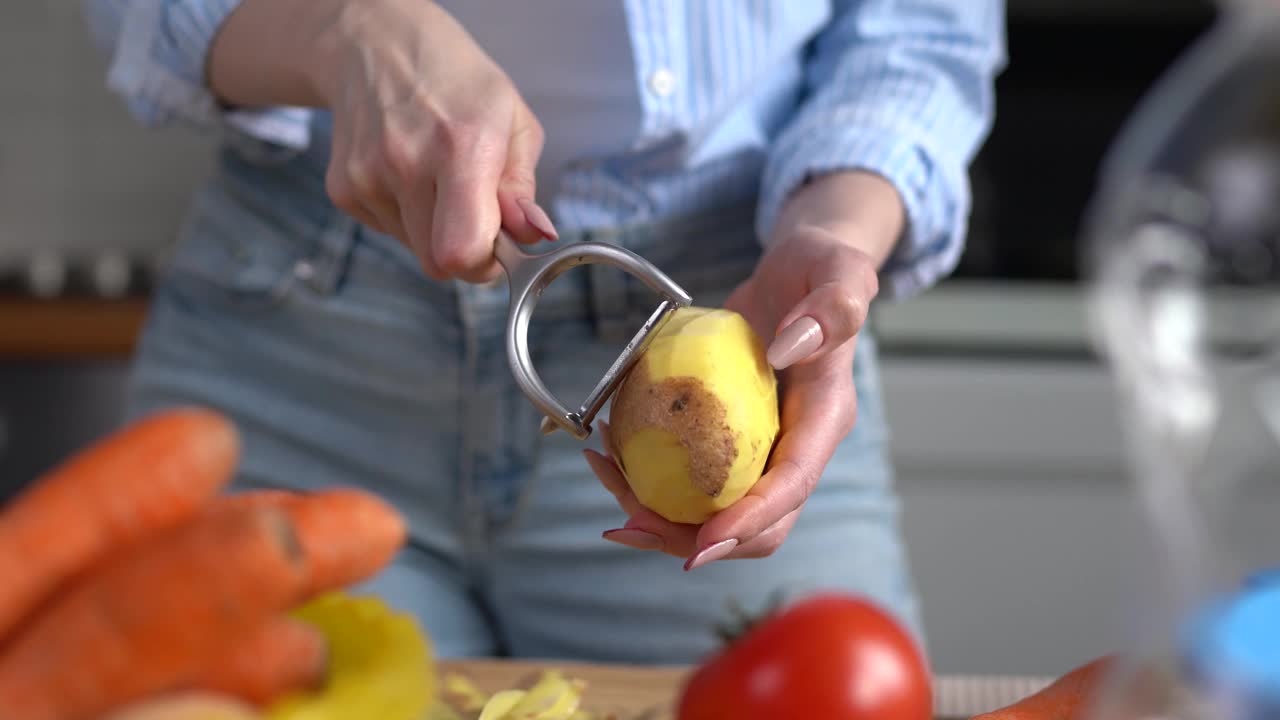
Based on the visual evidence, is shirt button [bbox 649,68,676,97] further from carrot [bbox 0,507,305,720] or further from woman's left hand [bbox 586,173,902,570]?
carrot [bbox 0,507,305,720]

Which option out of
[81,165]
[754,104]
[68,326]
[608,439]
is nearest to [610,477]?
[608,439]

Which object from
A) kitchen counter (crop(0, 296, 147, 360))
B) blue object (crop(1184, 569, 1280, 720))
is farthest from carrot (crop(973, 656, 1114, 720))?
kitchen counter (crop(0, 296, 147, 360))

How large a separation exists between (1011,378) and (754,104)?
0.92 metres

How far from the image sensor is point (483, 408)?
2.73 ft

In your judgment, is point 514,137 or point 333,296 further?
point 333,296

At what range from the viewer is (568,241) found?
84 cm

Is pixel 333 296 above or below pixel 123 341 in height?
above

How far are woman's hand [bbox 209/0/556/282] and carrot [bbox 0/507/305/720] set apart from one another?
0.96 ft

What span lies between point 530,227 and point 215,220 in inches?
15.3

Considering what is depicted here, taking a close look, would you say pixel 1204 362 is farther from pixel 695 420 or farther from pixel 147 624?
pixel 147 624

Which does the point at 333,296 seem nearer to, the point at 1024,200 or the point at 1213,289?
the point at 1213,289

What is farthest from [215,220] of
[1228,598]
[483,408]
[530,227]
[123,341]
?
[123,341]

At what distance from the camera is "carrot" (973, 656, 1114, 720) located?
56 cm

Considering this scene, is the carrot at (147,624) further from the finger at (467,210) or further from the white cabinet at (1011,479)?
the white cabinet at (1011,479)
